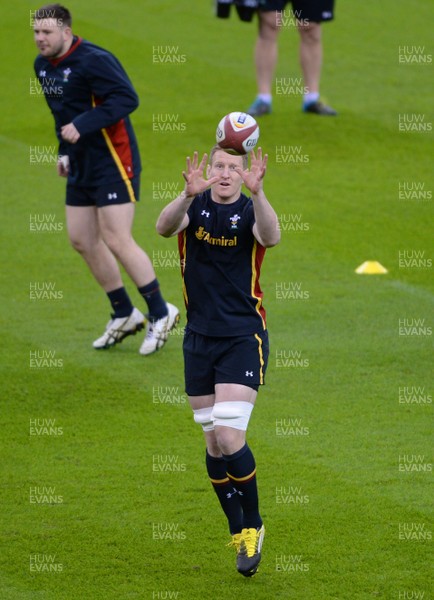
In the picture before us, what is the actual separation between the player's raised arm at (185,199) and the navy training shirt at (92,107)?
3308mm

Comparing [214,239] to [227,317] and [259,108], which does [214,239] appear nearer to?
[227,317]

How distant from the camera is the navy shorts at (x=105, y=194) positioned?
940 centimetres

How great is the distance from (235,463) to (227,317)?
74cm

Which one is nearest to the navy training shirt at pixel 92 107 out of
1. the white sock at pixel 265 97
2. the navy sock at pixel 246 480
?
the navy sock at pixel 246 480

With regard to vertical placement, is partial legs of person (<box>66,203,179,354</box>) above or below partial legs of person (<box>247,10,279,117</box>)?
above

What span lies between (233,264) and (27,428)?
2704mm

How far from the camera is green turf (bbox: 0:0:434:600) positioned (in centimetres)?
629

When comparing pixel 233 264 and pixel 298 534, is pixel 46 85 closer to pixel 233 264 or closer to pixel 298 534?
pixel 233 264

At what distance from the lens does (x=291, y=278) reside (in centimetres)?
1127

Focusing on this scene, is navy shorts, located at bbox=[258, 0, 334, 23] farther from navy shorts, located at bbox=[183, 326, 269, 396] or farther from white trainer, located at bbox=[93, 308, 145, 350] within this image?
navy shorts, located at bbox=[183, 326, 269, 396]

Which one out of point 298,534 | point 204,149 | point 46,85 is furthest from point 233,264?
point 204,149

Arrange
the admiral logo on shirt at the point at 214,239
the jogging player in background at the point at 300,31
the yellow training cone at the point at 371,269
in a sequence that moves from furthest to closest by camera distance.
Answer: the jogging player in background at the point at 300,31, the yellow training cone at the point at 371,269, the admiral logo on shirt at the point at 214,239

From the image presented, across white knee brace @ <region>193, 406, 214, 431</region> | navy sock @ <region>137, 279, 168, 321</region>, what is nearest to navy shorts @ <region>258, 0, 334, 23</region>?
navy sock @ <region>137, 279, 168, 321</region>

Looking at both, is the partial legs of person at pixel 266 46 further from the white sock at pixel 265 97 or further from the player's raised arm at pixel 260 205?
the player's raised arm at pixel 260 205
